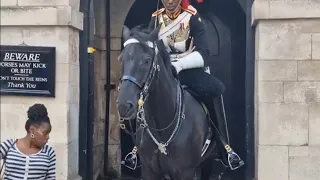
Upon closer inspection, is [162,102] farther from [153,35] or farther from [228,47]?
[228,47]

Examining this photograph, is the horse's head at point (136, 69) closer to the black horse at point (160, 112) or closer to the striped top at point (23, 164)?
the black horse at point (160, 112)

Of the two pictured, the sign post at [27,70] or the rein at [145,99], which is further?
the sign post at [27,70]

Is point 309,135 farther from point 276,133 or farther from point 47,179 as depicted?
point 47,179

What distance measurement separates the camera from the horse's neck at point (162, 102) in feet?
18.5

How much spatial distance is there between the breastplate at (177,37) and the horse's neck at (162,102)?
905 mm

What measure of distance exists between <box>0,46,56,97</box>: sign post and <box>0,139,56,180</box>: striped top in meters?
2.64

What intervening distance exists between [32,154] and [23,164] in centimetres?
10

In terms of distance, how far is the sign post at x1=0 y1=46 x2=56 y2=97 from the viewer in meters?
7.26

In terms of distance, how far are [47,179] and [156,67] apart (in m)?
1.41

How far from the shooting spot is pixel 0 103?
7379mm

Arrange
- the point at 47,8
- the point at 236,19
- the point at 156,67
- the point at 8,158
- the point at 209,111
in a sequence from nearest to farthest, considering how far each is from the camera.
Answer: the point at 8,158 < the point at 156,67 < the point at 209,111 < the point at 47,8 < the point at 236,19

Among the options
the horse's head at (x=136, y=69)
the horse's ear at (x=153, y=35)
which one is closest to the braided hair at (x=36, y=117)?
the horse's head at (x=136, y=69)

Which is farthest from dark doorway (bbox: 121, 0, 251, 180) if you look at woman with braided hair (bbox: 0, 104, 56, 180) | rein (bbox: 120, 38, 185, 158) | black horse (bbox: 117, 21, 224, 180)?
woman with braided hair (bbox: 0, 104, 56, 180)

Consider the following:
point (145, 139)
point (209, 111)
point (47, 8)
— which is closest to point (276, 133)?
point (209, 111)
